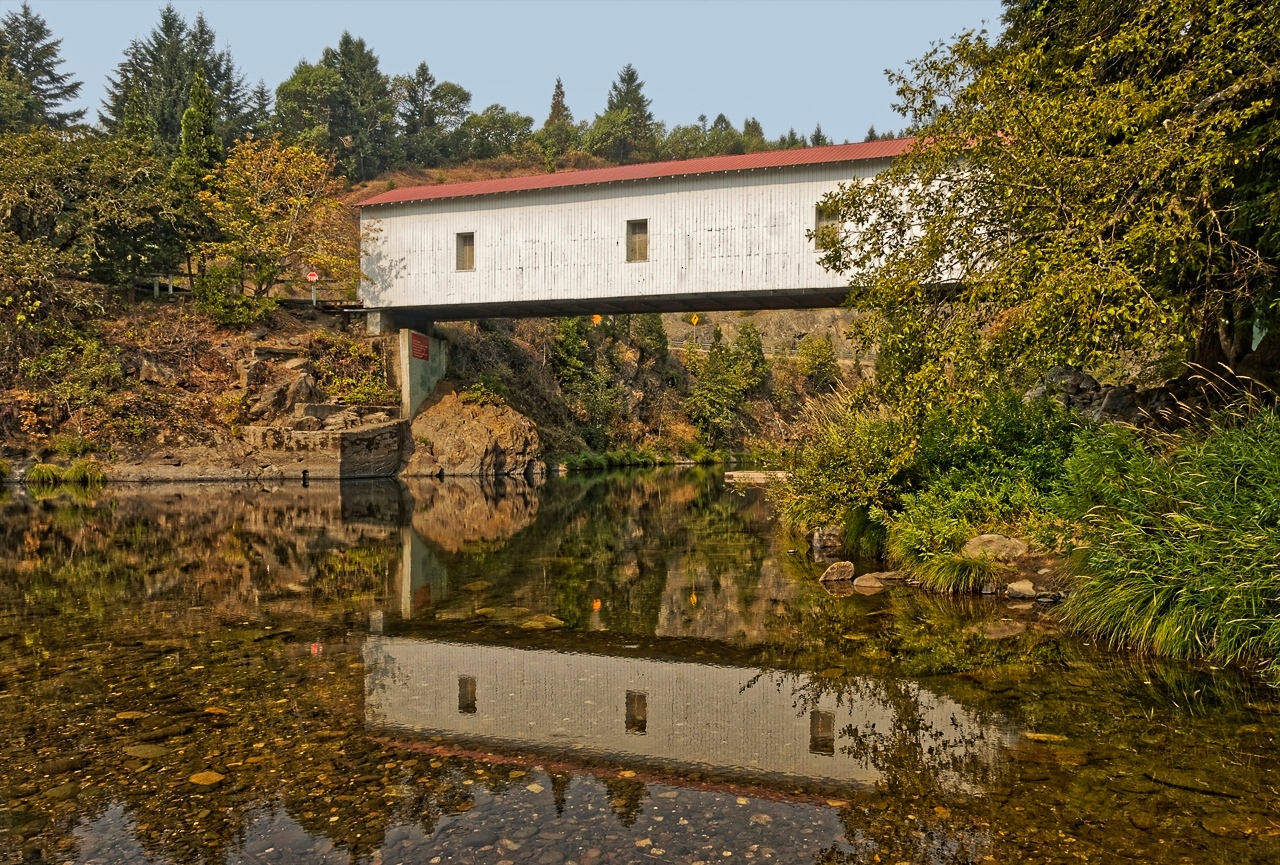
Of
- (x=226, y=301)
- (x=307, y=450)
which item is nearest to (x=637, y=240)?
(x=307, y=450)

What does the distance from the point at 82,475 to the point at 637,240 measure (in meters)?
18.7

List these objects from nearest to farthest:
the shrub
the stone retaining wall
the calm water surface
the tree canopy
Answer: the calm water surface < the tree canopy < the stone retaining wall < the shrub

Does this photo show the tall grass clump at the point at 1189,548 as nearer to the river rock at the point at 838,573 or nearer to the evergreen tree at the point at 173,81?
the river rock at the point at 838,573

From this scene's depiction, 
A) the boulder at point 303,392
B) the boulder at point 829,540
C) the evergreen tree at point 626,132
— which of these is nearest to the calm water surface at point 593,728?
the boulder at point 829,540

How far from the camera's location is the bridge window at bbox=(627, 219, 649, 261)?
1038 inches

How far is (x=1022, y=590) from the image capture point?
367 inches

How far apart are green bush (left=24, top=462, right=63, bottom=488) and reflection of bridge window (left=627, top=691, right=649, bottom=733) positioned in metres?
26.1

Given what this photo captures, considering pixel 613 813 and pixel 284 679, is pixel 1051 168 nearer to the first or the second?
pixel 613 813

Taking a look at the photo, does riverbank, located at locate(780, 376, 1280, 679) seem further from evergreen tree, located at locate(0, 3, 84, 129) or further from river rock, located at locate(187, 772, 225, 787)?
evergreen tree, located at locate(0, 3, 84, 129)

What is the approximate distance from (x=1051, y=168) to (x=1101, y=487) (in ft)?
11.0

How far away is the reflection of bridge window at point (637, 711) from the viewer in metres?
5.52

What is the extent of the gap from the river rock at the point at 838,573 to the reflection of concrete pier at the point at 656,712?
4.21 meters

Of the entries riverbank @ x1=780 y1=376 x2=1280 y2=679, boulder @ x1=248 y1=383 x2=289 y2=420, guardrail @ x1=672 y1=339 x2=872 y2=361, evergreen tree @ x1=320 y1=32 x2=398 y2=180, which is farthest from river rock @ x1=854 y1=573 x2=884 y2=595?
evergreen tree @ x1=320 y1=32 x2=398 y2=180

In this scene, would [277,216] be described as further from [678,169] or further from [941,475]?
[941,475]
